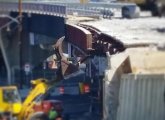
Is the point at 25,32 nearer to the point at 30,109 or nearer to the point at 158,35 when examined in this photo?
the point at 30,109

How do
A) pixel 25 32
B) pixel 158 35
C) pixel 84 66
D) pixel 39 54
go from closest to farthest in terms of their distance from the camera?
pixel 158 35 < pixel 84 66 < pixel 25 32 < pixel 39 54

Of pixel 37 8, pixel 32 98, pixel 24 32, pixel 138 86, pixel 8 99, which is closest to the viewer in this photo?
pixel 138 86

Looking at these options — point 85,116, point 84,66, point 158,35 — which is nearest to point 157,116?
point 158,35

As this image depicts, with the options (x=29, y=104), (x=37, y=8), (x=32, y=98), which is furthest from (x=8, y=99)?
(x=37, y=8)

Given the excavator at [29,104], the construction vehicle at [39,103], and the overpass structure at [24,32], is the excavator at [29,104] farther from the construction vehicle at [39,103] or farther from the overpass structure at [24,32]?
the overpass structure at [24,32]

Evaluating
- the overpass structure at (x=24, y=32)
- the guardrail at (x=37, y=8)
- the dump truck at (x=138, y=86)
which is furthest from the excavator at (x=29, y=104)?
the guardrail at (x=37, y=8)

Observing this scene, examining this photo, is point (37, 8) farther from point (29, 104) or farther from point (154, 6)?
point (154, 6)

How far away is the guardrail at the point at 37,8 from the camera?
31.1 m

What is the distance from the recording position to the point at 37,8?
33.8 metres

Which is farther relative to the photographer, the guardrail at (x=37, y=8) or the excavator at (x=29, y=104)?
the guardrail at (x=37, y=8)

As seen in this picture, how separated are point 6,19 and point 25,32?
288 centimetres

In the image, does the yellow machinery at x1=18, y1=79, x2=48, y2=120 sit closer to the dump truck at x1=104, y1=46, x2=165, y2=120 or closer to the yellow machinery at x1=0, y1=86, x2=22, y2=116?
the yellow machinery at x1=0, y1=86, x2=22, y2=116

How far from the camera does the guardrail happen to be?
3109 centimetres

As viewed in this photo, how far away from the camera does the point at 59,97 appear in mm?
22000
